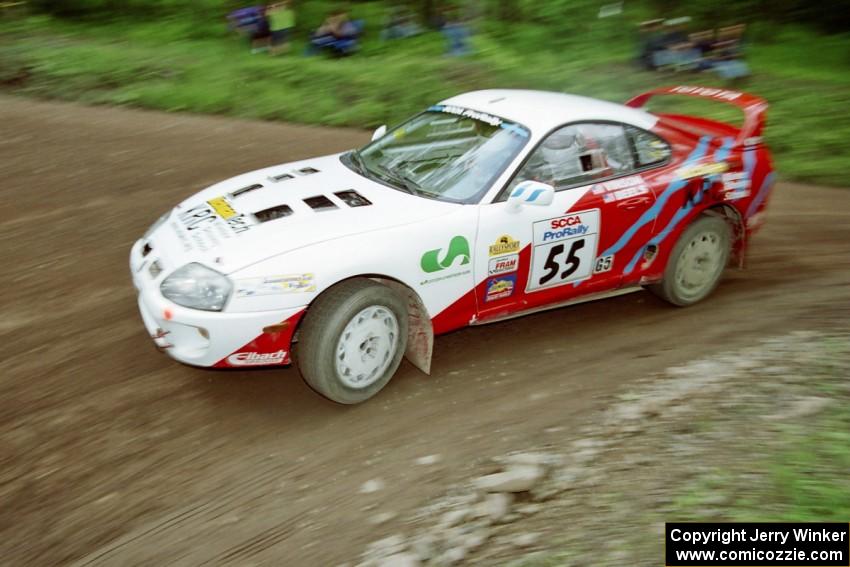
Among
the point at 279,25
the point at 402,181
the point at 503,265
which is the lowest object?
the point at 503,265

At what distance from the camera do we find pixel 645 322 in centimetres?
539

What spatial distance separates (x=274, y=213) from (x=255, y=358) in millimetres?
856

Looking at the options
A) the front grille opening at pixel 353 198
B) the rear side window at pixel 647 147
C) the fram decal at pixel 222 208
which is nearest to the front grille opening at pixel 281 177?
the fram decal at pixel 222 208

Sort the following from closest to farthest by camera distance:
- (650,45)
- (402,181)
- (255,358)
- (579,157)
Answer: (255,358), (402,181), (579,157), (650,45)

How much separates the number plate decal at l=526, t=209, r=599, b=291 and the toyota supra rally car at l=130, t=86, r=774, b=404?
12 mm

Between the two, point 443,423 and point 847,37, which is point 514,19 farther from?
point 443,423

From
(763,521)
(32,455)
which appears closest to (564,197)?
(763,521)

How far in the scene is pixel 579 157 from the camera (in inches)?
188

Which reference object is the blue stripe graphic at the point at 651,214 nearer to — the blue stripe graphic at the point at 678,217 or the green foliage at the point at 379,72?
the blue stripe graphic at the point at 678,217

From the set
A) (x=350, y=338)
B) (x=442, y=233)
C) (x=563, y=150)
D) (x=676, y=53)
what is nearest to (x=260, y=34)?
(x=676, y=53)

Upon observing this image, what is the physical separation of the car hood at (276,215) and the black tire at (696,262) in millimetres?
1961

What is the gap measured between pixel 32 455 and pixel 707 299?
4.67m

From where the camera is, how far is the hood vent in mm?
4262

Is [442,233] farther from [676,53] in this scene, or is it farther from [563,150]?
[676,53]
